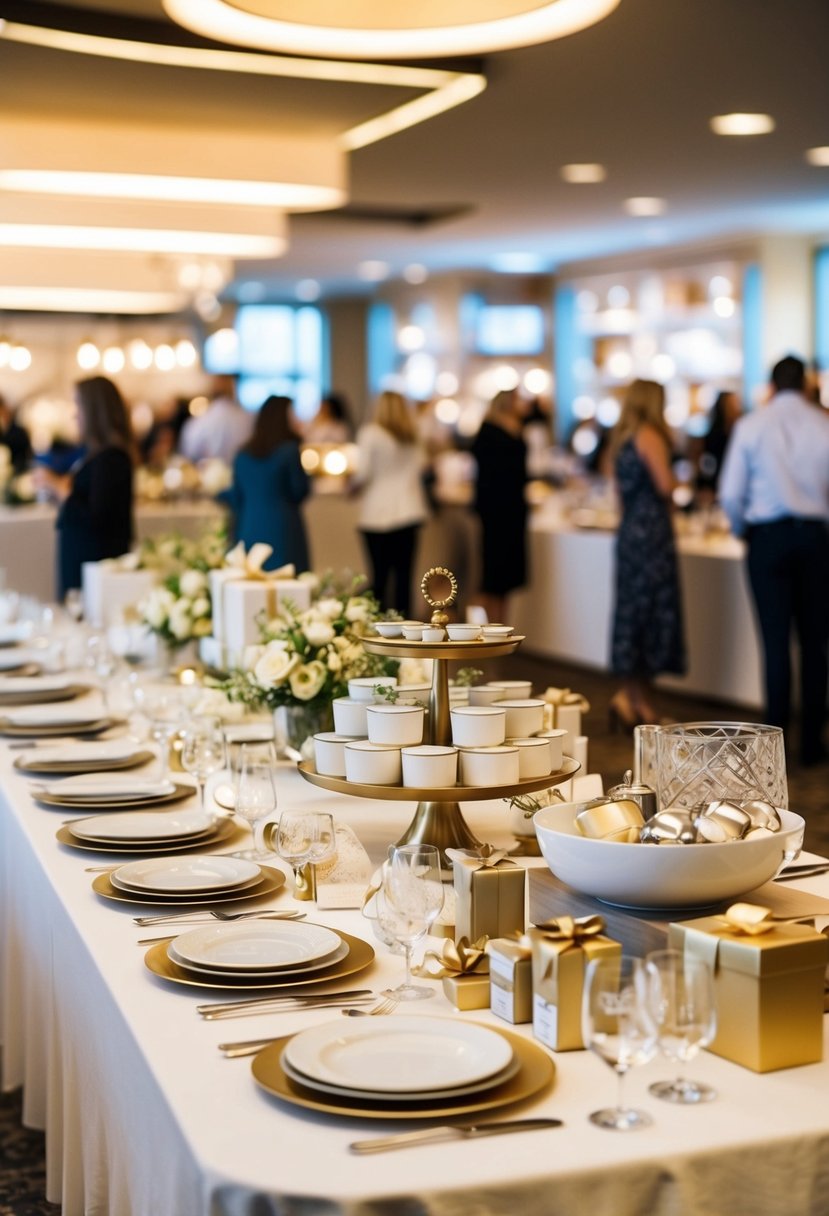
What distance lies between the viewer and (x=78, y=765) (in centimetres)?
280

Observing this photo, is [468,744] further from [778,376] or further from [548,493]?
[548,493]

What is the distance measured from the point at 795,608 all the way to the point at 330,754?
4483 mm

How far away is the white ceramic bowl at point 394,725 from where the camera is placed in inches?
77.1

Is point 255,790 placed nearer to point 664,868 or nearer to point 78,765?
point 664,868

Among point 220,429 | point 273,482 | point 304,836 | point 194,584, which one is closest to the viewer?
point 304,836

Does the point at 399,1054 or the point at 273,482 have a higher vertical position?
the point at 273,482

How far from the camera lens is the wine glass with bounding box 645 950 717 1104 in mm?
1249

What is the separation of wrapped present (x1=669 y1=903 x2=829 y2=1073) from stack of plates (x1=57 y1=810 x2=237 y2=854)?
3.22 feet

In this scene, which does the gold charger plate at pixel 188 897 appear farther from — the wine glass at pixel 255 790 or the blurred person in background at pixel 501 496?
the blurred person in background at pixel 501 496

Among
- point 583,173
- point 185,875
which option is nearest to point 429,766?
point 185,875

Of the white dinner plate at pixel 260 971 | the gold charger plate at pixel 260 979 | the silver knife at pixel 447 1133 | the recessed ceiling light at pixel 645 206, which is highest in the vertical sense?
the recessed ceiling light at pixel 645 206

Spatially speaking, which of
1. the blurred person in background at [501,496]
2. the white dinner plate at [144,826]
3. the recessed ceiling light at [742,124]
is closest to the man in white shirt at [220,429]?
the blurred person in background at [501,496]

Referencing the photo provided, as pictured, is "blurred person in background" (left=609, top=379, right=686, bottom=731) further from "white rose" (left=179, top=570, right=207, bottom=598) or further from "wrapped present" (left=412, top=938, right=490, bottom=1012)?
"wrapped present" (left=412, top=938, right=490, bottom=1012)

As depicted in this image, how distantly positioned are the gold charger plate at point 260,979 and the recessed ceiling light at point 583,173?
788 cm
